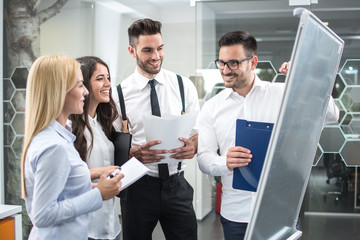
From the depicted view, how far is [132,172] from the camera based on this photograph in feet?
5.35

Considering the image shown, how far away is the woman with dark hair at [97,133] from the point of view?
74.5 inches

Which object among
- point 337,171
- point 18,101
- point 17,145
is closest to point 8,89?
point 18,101

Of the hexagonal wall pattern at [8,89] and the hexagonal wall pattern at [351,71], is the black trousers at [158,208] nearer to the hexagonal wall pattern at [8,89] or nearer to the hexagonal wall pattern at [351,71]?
the hexagonal wall pattern at [351,71]

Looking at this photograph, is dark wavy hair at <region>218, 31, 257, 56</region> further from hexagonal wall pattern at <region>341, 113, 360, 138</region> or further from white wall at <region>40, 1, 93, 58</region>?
white wall at <region>40, 1, 93, 58</region>

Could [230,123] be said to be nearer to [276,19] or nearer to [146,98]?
[146,98]

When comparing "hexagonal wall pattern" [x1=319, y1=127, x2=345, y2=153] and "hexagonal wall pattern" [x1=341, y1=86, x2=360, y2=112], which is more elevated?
"hexagonal wall pattern" [x1=341, y1=86, x2=360, y2=112]

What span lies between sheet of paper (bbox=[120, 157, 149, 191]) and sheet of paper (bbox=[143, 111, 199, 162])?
1.20 ft

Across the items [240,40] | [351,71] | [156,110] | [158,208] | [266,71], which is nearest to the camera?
[240,40]

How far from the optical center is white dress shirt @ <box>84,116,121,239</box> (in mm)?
1900

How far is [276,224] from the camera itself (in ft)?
4.48

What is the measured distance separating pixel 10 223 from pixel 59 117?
110cm

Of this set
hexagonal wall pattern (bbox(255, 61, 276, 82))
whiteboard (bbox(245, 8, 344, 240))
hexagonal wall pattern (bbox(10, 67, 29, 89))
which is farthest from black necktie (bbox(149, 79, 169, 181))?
hexagonal wall pattern (bbox(10, 67, 29, 89))

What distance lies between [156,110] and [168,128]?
0.41 m

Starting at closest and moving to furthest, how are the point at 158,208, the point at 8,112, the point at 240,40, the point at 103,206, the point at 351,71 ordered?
the point at 103,206 → the point at 240,40 → the point at 158,208 → the point at 351,71 → the point at 8,112
